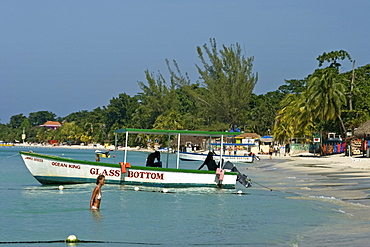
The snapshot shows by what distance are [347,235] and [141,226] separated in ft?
15.3

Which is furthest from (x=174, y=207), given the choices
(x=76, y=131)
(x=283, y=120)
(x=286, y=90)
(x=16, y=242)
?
(x=76, y=131)

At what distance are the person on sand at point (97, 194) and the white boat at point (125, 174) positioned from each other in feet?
14.8

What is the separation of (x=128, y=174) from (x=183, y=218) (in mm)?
5628

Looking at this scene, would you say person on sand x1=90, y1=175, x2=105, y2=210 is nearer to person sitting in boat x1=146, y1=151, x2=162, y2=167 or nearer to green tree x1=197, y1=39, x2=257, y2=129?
person sitting in boat x1=146, y1=151, x2=162, y2=167

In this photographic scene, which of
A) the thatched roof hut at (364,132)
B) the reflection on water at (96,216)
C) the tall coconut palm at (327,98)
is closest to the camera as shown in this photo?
the reflection on water at (96,216)

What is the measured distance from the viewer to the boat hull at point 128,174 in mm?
19688

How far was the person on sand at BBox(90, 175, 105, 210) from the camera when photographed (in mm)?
13445

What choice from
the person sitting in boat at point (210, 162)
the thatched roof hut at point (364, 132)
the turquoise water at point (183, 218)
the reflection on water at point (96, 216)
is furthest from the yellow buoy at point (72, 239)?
the thatched roof hut at point (364, 132)

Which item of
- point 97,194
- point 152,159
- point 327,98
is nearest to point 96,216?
point 97,194

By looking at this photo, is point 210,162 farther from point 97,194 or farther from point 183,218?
point 97,194

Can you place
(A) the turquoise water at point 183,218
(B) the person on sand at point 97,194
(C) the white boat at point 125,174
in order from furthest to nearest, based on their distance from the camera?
(C) the white boat at point 125,174 → (B) the person on sand at point 97,194 → (A) the turquoise water at point 183,218

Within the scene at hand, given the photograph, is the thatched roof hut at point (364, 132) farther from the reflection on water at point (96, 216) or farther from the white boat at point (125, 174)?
the reflection on water at point (96, 216)

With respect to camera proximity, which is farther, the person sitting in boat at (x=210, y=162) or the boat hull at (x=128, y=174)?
the person sitting in boat at (x=210, y=162)

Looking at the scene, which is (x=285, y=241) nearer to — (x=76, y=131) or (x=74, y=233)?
(x=74, y=233)
